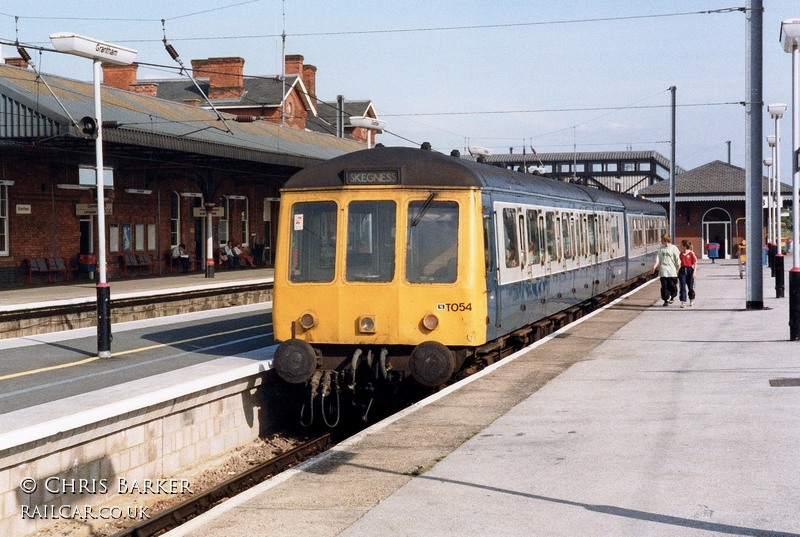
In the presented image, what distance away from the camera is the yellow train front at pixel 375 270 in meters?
11.5

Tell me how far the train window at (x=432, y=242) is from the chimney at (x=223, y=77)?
48.2 m

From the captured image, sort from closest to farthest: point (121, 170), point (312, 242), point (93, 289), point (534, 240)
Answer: point (312, 242) < point (534, 240) < point (93, 289) < point (121, 170)

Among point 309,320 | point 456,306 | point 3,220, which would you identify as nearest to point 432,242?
point 456,306

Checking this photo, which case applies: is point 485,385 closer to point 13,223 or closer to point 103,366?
point 103,366

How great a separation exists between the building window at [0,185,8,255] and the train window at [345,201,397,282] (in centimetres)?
1882

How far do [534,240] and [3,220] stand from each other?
709 inches

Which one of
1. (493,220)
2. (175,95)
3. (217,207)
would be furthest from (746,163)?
(175,95)

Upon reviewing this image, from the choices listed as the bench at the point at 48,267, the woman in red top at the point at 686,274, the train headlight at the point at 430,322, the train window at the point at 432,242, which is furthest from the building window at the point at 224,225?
the train headlight at the point at 430,322

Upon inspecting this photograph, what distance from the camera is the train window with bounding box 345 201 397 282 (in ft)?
38.4

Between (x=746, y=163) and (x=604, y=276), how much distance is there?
3.91 metres

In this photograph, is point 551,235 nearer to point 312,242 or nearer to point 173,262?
point 312,242

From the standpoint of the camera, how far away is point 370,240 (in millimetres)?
11805

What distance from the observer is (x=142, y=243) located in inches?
1347

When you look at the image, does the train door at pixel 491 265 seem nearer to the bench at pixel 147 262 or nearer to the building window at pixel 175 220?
the bench at pixel 147 262
